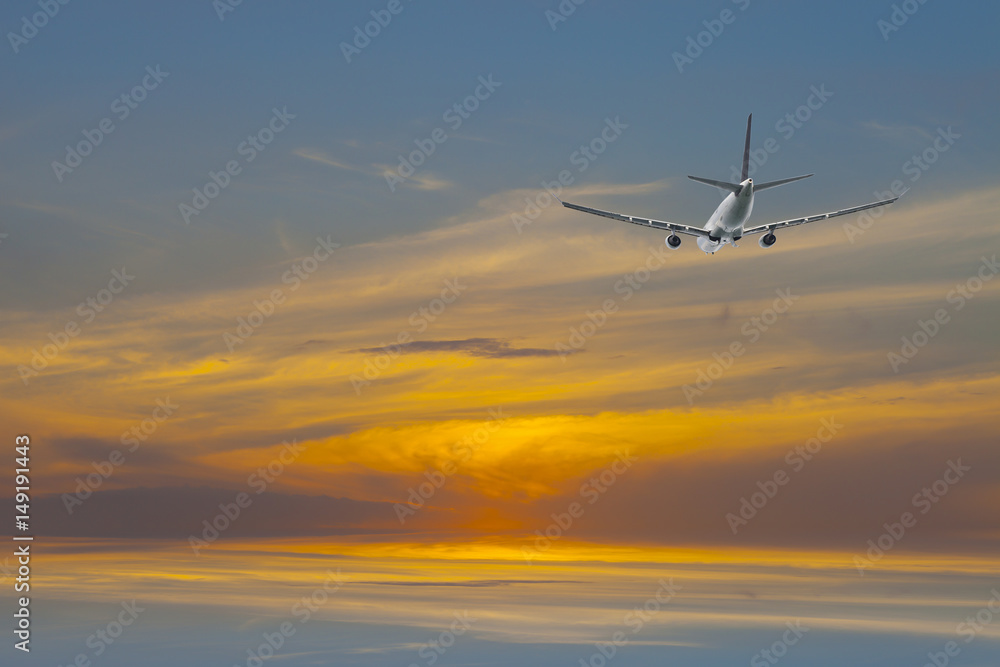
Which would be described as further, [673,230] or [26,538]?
[673,230]

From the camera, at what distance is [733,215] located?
195 meters

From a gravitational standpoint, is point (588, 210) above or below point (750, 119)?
below

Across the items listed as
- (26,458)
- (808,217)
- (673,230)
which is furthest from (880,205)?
(26,458)

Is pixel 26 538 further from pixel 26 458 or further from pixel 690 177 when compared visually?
pixel 690 177

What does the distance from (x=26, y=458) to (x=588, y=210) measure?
77.9 m

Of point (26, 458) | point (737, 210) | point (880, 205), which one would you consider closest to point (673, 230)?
point (737, 210)

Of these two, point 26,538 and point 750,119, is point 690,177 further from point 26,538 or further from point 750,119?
point 26,538

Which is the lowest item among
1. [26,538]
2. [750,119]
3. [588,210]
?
[26,538]

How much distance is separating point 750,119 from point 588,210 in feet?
87.4

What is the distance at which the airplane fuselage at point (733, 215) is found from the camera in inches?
7594

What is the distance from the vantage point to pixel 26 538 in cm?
17525

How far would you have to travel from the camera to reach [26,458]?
604 feet

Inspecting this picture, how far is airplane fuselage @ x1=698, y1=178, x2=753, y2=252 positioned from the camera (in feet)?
Answer: 633

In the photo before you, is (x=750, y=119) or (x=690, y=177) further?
(x=750, y=119)
